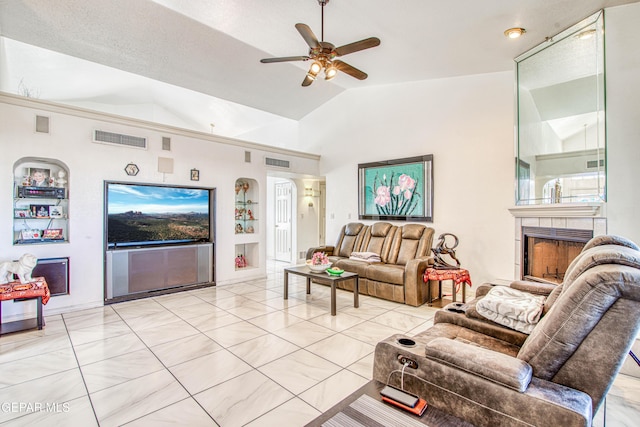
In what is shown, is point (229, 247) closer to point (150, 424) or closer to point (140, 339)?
point (140, 339)

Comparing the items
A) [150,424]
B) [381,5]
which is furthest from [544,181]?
[150,424]

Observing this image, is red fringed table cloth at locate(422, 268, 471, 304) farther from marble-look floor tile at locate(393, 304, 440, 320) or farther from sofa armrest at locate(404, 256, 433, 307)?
marble-look floor tile at locate(393, 304, 440, 320)

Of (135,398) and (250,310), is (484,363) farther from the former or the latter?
(250,310)

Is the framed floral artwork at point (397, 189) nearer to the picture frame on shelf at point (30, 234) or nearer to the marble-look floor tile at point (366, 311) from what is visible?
the marble-look floor tile at point (366, 311)

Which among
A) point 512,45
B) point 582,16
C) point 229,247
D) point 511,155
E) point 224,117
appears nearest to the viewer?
point 582,16

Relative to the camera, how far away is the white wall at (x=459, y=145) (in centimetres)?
451

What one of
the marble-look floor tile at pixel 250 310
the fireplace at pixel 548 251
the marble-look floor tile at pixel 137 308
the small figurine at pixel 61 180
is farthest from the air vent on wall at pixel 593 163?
the small figurine at pixel 61 180

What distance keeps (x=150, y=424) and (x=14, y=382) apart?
53.3 inches

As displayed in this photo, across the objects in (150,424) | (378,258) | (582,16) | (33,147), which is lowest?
(150,424)

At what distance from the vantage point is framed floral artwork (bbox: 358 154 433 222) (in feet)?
17.4

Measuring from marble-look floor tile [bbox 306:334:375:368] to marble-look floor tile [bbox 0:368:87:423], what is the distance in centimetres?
181

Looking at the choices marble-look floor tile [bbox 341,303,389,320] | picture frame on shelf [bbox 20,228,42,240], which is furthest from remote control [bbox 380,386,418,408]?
picture frame on shelf [bbox 20,228,42,240]

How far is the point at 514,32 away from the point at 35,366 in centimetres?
559

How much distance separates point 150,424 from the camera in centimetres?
189
